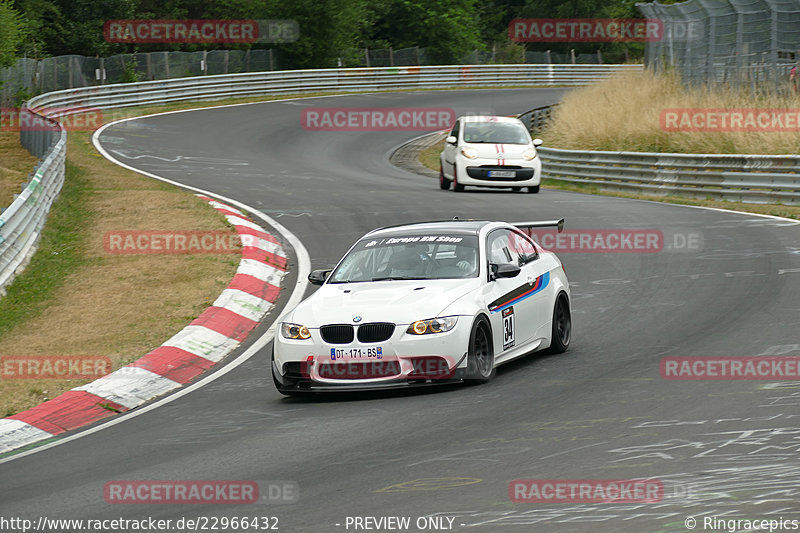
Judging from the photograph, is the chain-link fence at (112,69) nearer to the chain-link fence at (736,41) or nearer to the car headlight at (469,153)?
the car headlight at (469,153)

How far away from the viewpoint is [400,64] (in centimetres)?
6812

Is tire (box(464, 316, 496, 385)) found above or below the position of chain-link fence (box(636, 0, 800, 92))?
below

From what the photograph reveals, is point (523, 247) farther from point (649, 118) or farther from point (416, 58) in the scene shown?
point (416, 58)

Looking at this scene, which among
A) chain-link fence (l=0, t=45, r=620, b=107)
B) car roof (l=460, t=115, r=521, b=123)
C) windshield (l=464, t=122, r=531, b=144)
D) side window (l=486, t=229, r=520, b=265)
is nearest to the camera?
side window (l=486, t=229, r=520, b=265)

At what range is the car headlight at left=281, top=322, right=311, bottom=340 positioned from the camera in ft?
30.4

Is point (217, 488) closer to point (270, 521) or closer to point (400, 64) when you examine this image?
point (270, 521)

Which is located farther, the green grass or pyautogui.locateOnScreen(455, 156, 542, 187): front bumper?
pyautogui.locateOnScreen(455, 156, 542, 187): front bumper

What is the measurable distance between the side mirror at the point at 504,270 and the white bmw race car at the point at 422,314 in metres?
0.01

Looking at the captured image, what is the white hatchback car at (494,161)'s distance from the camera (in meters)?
25.2

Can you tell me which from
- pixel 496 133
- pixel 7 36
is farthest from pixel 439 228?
pixel 7 36

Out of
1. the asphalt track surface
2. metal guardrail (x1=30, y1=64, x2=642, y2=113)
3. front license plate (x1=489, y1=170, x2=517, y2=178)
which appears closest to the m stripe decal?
the asphalt track surface

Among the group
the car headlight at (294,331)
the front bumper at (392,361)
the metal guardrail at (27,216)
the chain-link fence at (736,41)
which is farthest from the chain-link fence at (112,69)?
the front bumper at (392,361)

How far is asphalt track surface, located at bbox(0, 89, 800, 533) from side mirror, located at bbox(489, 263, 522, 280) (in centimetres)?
88

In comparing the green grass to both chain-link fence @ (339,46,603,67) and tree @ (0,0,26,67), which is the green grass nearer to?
tree @ (0,0,26,67)
